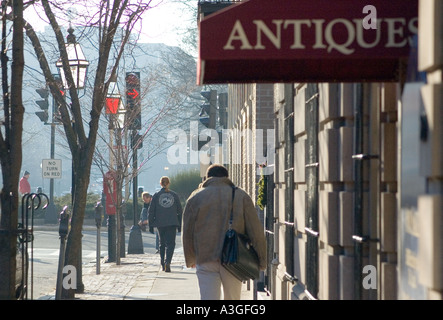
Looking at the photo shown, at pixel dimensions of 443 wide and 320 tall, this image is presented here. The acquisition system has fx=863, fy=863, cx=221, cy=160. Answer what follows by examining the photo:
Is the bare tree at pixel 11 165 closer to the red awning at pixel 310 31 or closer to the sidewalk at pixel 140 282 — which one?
the red awning at pixel 310 31

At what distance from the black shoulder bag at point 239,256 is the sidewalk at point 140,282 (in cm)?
452

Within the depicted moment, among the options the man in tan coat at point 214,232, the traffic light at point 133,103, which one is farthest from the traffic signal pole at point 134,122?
the man in tan coat at point 214,232

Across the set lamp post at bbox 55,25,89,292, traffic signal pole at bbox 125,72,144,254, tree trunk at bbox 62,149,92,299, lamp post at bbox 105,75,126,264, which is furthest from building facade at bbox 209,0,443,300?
traffic signal pole at bbox 125,72,144,254

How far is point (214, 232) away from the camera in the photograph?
798 centimetres

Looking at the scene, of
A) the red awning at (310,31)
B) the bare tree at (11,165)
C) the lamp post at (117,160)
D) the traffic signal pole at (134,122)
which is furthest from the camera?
the traffic signal pole at (134,122)

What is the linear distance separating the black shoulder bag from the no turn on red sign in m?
23.8

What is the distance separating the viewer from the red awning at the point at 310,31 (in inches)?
190

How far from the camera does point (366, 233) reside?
6102mm

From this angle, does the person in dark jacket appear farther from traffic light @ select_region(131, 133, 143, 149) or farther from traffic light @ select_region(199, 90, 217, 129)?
traffic light @ select_region(131, 133, 143, 149)

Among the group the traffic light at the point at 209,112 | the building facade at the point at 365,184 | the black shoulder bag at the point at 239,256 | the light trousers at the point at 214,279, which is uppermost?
the traffic light at the point at 209,112

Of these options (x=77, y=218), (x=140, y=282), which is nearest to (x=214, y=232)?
(x=77, y=218)

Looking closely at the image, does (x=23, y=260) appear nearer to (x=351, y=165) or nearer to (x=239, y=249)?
(x=239, y=249)

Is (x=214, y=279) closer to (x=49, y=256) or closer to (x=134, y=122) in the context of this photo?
(x=49, y=256)

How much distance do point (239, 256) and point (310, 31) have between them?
329cm
